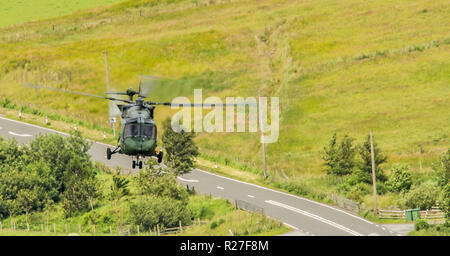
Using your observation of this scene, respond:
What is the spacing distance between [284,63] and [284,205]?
59.6m

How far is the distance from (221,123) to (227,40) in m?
40.0

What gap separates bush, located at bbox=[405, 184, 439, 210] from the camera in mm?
95294

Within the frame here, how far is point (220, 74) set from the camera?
499 feet

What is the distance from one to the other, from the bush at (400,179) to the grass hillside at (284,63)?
8236 millimetres

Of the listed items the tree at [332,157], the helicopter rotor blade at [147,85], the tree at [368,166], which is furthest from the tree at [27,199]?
the helicopter rotor blade at [147,85]

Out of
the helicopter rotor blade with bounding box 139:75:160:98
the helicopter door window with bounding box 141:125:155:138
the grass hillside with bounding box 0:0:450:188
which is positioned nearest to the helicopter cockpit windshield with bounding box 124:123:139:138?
the helicopter door window with bounding box 141:125:155:138

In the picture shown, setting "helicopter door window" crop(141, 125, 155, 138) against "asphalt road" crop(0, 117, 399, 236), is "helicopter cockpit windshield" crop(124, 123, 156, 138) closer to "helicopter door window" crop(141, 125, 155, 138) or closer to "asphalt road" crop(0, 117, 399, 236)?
"helicopter door window" crop(141, 125, 155, 138)

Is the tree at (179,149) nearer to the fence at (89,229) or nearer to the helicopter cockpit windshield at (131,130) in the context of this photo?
the fence at (89,229)

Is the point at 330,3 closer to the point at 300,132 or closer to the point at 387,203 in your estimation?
the point at 300,132

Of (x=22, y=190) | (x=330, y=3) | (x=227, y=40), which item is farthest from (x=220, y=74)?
(x=22, y=190)

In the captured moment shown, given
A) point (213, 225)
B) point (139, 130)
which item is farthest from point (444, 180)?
point (139, 130)

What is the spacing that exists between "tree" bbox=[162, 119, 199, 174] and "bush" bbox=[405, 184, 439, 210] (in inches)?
1119

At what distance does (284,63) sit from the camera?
154 metres

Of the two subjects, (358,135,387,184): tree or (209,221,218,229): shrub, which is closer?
(209,221,218,229): shrub
